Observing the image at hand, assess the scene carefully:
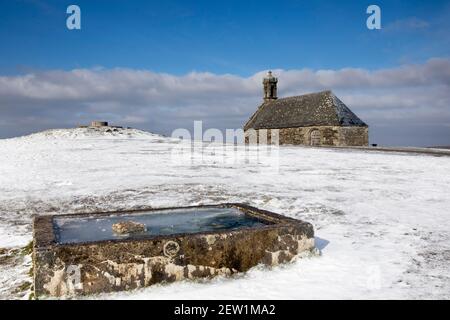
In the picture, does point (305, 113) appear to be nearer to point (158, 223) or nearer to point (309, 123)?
point (309, 123)

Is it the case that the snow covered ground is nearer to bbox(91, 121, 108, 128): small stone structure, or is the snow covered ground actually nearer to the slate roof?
bbox(91, 121, 108, 128): small stone structure

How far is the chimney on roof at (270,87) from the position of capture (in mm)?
54344

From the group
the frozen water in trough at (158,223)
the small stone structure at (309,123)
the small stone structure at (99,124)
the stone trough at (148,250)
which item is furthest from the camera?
the small stone structure at (309,123)

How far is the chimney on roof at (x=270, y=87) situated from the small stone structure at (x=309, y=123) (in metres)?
1.83

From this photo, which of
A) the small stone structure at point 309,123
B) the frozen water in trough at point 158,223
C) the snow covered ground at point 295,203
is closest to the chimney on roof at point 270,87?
the small stone structure at point 309,123

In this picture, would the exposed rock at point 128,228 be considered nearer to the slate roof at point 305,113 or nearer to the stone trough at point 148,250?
the stone trough at point 148,250

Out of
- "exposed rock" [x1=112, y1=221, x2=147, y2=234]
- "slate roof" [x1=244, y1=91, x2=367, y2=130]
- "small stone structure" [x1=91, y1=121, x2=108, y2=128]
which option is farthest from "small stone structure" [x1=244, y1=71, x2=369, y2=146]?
"exposed rock" [x1=112, y1=221, x2=147, y2=234]

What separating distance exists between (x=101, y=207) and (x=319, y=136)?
1382 inches

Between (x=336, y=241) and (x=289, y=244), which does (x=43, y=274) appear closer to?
(x=289, y=244)

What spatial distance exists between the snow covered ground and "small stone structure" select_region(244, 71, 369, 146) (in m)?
20.4

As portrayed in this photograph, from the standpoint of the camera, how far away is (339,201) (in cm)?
904

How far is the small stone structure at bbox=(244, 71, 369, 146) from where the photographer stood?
3988cm

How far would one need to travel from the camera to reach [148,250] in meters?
4.21
